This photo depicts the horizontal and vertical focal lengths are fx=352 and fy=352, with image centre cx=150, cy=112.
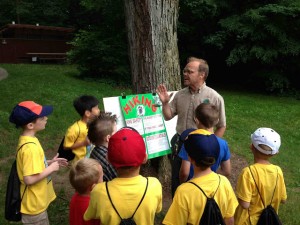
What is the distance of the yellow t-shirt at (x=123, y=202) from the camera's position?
2230mm

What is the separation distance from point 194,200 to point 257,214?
85cm

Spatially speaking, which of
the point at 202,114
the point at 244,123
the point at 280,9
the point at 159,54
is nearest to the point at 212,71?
the point at 280,9

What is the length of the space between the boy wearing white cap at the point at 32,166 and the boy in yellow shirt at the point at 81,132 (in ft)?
2.53

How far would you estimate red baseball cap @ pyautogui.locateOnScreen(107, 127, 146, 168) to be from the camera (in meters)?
2.22

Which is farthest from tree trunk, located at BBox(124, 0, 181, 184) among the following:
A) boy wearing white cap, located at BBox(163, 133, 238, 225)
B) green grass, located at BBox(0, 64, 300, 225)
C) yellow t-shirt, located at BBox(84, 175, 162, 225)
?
yellow t-shirt, located at BBox(84, 175, 162, 225)

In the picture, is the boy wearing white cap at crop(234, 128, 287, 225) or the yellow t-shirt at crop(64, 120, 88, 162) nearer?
the boy wearing white cap at crop(234, 128, 287, 225)

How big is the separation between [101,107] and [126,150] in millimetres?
7365

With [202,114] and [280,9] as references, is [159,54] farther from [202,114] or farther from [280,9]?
[280,9]

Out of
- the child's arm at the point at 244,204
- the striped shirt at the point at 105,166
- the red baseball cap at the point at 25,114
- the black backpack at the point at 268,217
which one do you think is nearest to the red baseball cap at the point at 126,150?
the striped shirt at the point at 105,166

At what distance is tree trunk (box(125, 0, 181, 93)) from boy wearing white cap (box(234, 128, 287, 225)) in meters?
1.93

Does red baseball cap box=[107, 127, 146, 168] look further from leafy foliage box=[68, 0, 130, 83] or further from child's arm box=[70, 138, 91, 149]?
leafy foliage box=[68, 0, 130, 83]

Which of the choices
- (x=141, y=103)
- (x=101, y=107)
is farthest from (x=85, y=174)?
(x=101, y=107)

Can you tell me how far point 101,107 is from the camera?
9.49 meters

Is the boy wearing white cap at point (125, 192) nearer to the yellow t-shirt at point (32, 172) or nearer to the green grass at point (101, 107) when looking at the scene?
the yellow t-shirt at point (32, 172)
